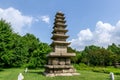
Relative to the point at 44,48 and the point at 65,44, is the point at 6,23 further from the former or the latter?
the point at 65,44

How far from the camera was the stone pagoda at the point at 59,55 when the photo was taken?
26.3m

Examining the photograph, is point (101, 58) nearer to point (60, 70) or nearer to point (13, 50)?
point (13, 50)

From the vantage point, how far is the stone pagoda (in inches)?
1036

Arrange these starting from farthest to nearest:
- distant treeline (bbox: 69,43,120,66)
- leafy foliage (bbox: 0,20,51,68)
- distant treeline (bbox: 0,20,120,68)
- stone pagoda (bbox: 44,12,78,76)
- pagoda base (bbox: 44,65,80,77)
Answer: distant treeline (bbox: 69,43,120,66), distant treeline (bbox: 0,20,120,68), leafy foliage (bbox: 0,20,51,68), stone pagoda (bbox: 44,12,78,76), pagoda base (bbox: 44,65,80,77)

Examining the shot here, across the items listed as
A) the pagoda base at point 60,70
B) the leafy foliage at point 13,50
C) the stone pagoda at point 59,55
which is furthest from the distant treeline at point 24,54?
the pagoda base at point 60,70

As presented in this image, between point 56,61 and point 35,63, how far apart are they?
23330mm

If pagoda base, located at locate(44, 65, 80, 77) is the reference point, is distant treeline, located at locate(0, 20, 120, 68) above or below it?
above

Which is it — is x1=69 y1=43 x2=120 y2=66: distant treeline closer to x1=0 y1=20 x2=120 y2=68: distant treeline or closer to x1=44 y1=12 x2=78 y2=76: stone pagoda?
x1=0 y1=20 x2=120 y2=68: distant treeline

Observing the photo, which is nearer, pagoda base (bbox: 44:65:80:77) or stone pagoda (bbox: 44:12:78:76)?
pagoda base (bbox: 44:65:80:77)

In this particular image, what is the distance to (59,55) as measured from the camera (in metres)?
27.0

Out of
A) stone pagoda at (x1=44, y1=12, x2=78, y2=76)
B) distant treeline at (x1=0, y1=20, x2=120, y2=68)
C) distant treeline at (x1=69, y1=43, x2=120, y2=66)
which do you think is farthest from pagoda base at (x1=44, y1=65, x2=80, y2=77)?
distant treeline at (x1=69, y1=43, x2=120, y2=66)

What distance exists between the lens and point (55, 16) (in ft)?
101

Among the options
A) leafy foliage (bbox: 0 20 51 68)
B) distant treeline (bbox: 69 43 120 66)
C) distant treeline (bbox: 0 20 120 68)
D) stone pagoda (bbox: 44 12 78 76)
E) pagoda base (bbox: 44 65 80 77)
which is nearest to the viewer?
pagoda base (bbox: 44 65 80 77)

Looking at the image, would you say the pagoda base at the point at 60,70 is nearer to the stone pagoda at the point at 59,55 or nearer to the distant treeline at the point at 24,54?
the stone pagoda at the point at 59,55
